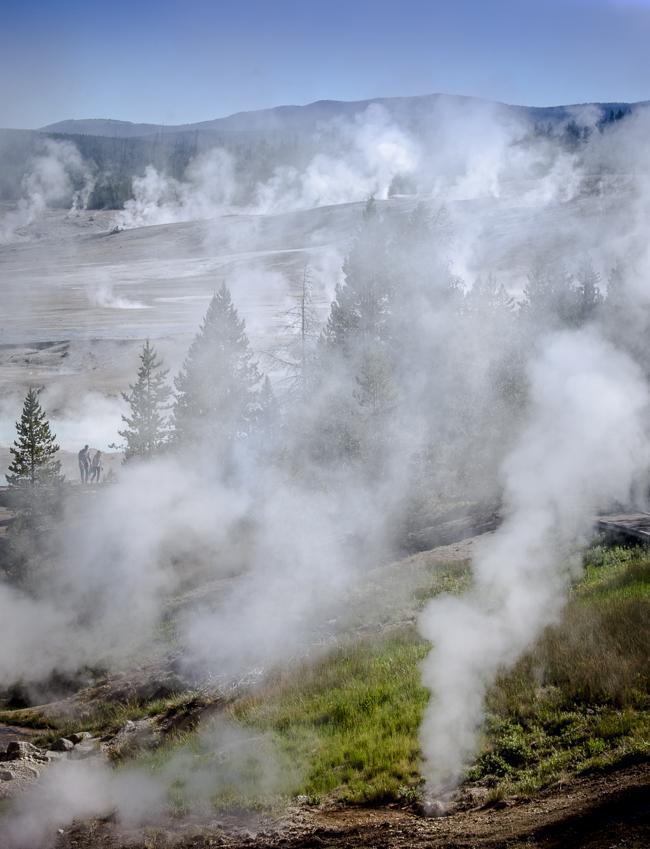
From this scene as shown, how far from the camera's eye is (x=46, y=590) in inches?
620

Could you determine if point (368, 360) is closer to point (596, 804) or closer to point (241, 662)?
point (241, 662)

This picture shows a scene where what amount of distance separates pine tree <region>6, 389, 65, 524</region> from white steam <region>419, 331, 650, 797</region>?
584 inches

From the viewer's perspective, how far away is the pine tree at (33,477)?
20031mm

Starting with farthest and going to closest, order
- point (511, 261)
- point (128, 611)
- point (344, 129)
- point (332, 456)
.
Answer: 1. point (344, 129)
2. point (511, 261)
3. point (332, 456)
4. point (128, 611)

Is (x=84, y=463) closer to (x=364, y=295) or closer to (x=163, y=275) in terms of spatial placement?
(x=364, y=295)

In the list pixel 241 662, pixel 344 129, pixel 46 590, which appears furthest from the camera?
pixel 344 129

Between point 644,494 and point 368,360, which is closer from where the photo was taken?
point 644,494

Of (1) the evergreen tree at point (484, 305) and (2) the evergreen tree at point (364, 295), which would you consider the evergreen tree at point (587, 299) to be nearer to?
(1) the evergreen tree at point (484, 305)

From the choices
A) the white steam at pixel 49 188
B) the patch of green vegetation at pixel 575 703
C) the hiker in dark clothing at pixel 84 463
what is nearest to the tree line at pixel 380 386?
the hiker in dark clothing at pixel 84 463

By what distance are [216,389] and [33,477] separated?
703 cm

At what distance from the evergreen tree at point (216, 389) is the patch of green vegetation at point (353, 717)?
14024 mm

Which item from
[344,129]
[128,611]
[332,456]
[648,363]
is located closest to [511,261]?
[332,456]

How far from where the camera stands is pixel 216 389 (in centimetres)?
2270

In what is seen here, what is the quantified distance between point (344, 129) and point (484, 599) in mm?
168557
